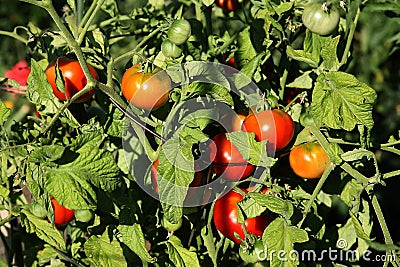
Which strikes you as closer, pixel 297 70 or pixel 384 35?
pixel 297 70

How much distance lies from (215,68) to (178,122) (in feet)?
0.37

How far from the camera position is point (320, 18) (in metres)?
0.77

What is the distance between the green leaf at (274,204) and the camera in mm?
702

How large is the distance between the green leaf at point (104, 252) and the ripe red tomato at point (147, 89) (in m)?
0.19

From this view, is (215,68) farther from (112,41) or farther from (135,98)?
(112,41)

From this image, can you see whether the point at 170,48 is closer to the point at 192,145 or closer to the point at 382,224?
the point at 192,145

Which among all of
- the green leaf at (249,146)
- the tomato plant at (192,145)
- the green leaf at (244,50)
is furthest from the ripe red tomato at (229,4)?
the green leaf at (249,146)

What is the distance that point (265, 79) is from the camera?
90 cm

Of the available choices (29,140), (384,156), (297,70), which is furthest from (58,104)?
(384,156)

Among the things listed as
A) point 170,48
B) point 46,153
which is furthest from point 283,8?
point 46,153

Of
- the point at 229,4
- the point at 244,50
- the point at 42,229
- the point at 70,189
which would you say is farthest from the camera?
the point at 229,4

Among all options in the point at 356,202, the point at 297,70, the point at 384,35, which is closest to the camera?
the point at 356,202

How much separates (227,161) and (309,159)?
0.11m

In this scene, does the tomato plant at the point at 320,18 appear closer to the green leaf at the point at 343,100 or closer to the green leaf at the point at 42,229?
the green leaf at the point at 343,100
